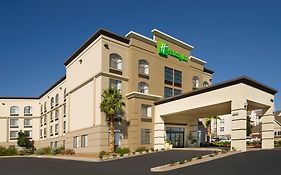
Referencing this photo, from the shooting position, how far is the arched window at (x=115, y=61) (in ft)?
124

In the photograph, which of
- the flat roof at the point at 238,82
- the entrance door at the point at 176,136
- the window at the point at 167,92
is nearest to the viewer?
the flat roof at the point at 238,82

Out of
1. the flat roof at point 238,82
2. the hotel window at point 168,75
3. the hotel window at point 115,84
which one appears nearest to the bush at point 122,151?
the hotel window at point 115,84

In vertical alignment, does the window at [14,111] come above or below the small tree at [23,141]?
above

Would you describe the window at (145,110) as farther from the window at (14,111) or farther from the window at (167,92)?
the window at (14,111)

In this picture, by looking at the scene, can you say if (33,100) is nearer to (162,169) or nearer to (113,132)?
(113,132)

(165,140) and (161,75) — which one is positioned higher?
(161,75)

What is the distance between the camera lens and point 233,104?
95.1 ft

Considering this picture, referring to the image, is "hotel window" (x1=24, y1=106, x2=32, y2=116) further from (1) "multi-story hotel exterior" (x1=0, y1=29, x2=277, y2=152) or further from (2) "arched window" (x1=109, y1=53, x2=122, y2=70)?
(2) "arched window" (x1=109, y1=53, x2=122, y2=70)

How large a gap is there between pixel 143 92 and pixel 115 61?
6134mm

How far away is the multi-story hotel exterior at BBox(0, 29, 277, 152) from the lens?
3328 cm

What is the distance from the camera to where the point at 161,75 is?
42906 millimetres

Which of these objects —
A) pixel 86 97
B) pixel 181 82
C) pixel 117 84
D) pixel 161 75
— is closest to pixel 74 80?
pixel 86 97

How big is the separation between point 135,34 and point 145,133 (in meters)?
13.9

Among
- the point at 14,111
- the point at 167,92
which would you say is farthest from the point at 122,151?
the point at 14,111
